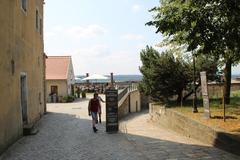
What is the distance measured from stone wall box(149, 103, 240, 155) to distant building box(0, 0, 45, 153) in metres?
6.41

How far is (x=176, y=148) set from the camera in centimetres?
1295

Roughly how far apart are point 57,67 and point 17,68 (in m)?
31.6

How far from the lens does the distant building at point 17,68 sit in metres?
13.0

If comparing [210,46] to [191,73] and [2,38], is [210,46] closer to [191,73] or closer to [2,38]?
[2,38]

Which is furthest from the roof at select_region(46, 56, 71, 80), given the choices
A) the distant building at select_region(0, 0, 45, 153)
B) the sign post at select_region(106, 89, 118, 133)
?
the sign post at select_region(106, 89, 118, 133)

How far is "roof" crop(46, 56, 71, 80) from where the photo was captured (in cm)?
4525

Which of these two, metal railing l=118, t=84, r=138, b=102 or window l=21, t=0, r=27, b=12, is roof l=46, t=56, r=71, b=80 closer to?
metal railing l=118, t=84, r=138, b=102

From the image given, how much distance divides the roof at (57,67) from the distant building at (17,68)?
22.8 metres

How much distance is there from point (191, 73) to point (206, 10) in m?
14.5

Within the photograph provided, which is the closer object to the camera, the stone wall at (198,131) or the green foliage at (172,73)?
the stone wall at (198,131)

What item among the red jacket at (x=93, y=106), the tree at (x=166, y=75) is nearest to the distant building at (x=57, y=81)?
the tree at (x=166, y=75)

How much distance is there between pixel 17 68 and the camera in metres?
15.8

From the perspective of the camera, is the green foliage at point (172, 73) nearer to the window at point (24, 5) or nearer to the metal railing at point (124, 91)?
the metal railing at point (124, 91)

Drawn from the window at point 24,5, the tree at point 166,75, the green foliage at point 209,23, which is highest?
the window at point 24,5
